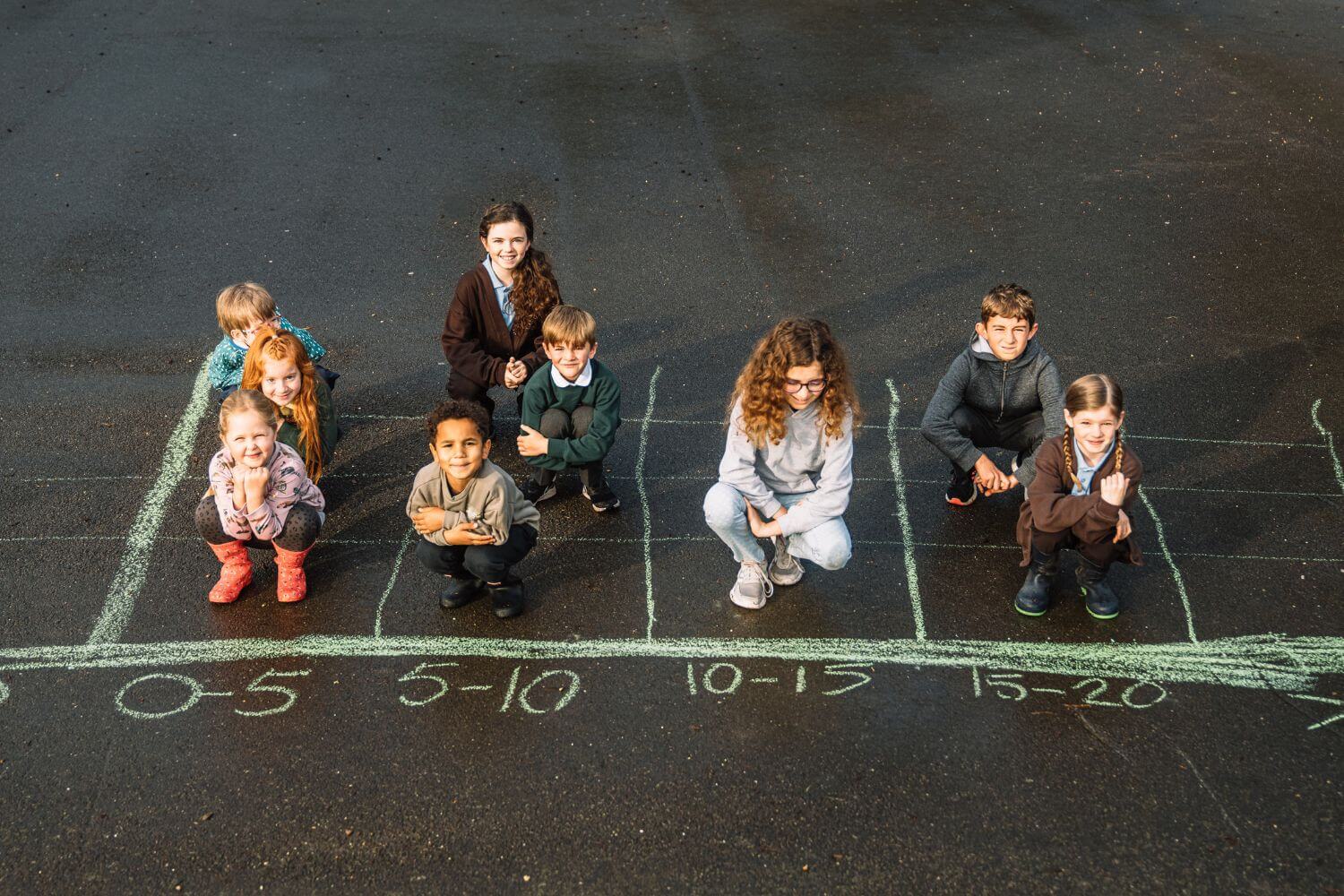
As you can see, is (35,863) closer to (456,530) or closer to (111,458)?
(456,530)

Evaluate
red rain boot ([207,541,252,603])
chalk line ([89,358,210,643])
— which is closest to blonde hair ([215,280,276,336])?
chalk line ([89,358,210,643])

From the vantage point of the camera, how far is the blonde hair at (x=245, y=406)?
4.86m

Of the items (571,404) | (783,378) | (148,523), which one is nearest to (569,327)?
(571,404)

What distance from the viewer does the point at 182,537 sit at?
5469 millimetres

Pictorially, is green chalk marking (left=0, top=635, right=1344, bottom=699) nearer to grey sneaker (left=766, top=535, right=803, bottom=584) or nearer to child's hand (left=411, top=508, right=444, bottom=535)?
grey sneaker (left=766, top=535, right=803, bottom=584)

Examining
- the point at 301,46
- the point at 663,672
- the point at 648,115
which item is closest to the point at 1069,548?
the point at 663,672

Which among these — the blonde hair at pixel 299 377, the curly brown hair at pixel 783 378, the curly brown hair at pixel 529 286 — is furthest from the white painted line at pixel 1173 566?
the blonde hair at pixel 299 377

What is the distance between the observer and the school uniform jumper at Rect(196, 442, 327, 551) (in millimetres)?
4965

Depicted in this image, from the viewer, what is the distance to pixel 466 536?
4707mm

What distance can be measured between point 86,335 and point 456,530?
3.86m

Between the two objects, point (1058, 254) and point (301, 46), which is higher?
point (301, 46)

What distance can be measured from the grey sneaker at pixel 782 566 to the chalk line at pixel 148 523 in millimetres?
2840

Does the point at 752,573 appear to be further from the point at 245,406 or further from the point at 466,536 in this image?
the point at 245,406

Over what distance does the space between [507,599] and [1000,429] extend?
2.54 meters
